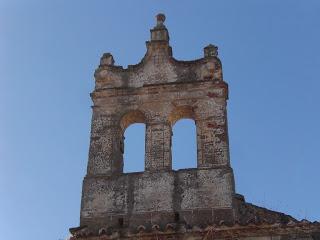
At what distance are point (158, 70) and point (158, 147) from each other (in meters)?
1.85

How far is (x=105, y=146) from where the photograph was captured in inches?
476

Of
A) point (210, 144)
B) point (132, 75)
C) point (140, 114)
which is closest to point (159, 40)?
point (132, 75)

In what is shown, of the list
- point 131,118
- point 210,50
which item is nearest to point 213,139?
point 131,118

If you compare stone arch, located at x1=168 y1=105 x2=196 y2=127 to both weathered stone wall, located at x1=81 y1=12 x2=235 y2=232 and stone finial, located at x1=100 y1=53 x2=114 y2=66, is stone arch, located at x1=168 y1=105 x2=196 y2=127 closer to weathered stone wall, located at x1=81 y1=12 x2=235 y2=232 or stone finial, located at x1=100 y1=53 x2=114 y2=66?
weathered stone wall, located at x1=81 y1=12 x2=235 y2=232

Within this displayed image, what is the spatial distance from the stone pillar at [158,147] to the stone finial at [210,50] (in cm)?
182

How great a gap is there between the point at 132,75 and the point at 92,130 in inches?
57.0

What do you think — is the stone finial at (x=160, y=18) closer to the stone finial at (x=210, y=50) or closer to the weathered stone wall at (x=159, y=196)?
the stone finial at (x=210, y=50)

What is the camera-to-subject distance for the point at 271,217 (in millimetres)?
11023

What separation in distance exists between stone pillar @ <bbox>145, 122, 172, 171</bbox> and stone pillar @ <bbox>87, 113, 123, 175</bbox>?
22.7 inches

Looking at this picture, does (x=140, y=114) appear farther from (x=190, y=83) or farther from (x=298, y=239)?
(x=298, y=239)

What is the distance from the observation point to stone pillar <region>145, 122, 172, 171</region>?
38.3 feet

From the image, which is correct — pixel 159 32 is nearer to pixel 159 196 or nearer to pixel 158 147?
pixel 158 147

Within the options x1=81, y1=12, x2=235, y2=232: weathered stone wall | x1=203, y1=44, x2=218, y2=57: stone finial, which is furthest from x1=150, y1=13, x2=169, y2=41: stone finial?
x1=203, y1=44, x2=218, y2=57: stone finial

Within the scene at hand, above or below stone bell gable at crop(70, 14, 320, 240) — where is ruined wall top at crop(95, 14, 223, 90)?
above
